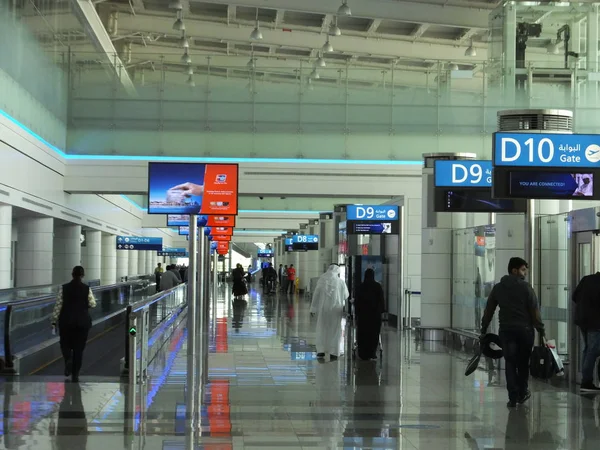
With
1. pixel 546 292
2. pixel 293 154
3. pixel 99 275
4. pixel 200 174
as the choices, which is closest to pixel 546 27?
pixel 293 154

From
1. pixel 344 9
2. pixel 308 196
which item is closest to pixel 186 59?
pixel 344 9

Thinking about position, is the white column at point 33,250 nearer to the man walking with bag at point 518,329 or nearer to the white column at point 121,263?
the man walking with bag at point 518,329

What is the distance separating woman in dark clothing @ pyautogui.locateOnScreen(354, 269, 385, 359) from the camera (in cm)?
1587

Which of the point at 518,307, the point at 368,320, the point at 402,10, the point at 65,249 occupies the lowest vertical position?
the point at 368,320

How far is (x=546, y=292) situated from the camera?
47.0 feet

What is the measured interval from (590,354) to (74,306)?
272 inches

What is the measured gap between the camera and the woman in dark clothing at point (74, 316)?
12797mm

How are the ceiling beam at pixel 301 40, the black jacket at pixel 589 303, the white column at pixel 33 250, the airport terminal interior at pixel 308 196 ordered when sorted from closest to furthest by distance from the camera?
the airport terminal interior at pixel 308 196, the black jacket at pixel 589 303, the white column at pixel 33 250, the ceiling beam at pixel 301 40

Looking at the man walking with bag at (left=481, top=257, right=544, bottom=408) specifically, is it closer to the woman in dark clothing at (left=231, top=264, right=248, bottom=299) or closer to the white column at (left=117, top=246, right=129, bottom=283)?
the woman in dark clothing at (left=231, top=264, right=248, bottom=299)

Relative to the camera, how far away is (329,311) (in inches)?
627

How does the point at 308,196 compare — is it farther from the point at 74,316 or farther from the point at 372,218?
the point at 74,316

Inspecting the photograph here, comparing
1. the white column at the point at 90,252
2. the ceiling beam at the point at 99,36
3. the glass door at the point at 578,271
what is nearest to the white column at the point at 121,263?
the white column at the point at 90,252

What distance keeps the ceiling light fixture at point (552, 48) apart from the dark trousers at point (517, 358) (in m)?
13.1

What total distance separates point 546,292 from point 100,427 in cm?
811
